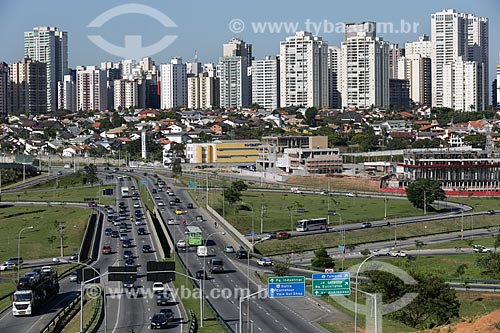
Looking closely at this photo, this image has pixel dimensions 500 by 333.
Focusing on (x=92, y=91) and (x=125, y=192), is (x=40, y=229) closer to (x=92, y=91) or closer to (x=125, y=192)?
(x=125, y=192)

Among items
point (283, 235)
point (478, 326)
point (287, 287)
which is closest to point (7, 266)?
point (283, 235)

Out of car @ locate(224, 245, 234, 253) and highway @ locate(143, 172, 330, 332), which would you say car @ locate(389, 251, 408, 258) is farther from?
car @ locate(224, 245, 234, 253)

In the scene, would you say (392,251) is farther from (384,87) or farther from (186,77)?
(186,77)

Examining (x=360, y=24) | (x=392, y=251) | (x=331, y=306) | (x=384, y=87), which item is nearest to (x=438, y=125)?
(x=384, y=87)

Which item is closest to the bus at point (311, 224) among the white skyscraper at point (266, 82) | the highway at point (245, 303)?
the highway at point (245, 303)

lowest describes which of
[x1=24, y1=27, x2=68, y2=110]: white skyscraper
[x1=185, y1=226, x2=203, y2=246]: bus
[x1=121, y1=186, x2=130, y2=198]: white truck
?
[x1=185, y1=226, x2=203, y2=246]: bus

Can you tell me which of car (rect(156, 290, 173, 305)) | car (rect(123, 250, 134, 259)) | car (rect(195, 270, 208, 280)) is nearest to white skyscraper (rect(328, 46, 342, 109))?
car (rect(123, 250, 134, 259))

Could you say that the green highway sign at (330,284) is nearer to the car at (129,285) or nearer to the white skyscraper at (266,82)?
the car at (129,285)
